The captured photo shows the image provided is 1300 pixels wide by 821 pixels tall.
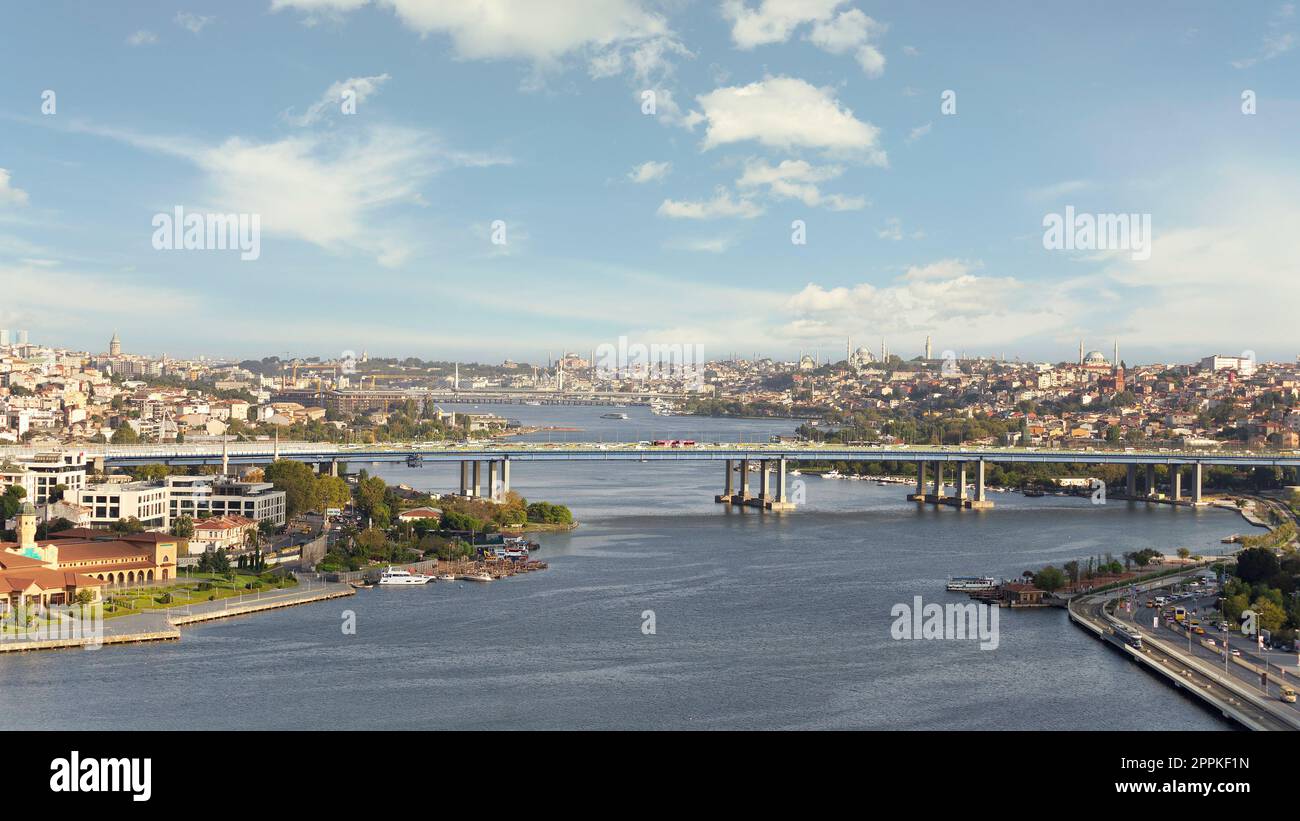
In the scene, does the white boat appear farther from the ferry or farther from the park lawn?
the ferry

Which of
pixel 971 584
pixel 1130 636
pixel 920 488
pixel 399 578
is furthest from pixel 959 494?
pixel 1130 636

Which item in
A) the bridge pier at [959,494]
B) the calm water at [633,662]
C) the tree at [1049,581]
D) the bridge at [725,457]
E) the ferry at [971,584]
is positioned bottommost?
the calm water at [633,662]

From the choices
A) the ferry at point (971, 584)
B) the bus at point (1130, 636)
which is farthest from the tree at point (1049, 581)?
the bus at point (1130, 636)

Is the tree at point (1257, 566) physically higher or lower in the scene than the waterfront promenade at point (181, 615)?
higher

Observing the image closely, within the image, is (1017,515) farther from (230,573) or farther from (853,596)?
(230,573)

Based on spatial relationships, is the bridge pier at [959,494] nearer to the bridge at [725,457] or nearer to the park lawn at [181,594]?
the bridge at [725,457]

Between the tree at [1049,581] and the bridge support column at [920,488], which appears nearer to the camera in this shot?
the tree at [1049,581]

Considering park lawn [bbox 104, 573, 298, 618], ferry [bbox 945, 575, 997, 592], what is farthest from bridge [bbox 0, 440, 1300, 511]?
A: park lawn [bbox 104, 573, 298, 618]
